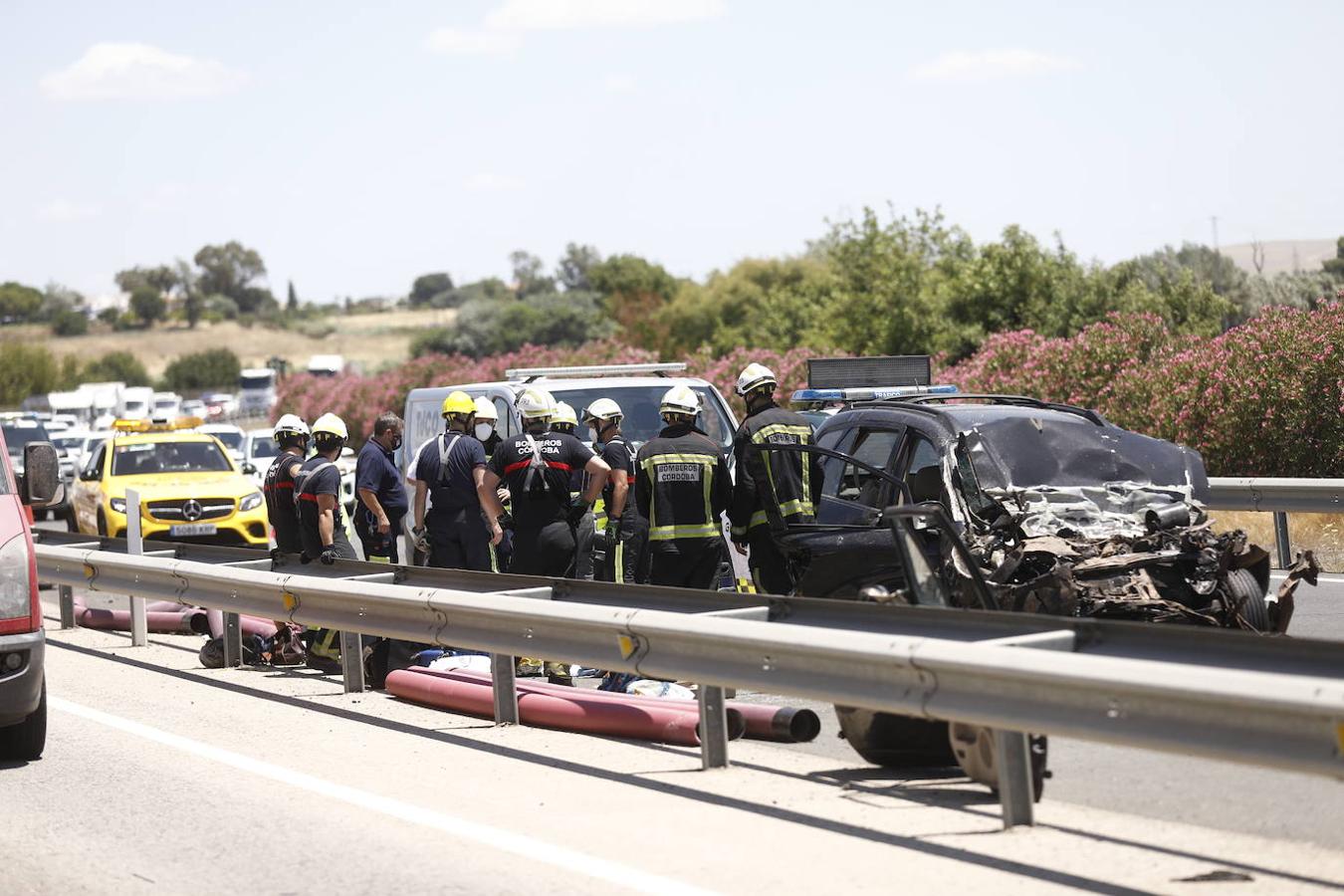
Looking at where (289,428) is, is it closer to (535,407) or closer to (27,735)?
(535,407)

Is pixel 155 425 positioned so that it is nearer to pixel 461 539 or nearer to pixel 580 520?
pixel 461 539

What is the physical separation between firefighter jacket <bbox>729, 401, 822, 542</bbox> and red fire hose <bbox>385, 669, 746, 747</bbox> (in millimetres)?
1576

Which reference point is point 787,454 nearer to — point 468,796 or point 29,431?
point 468,796

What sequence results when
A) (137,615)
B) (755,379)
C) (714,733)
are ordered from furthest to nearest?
(137,615)
(755,379)
(714,733)

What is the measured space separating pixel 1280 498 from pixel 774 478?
22.1 ft

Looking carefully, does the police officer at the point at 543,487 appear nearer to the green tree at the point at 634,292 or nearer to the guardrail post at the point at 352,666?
the guardrail post at the point at 352,666

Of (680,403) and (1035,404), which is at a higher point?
(680,403)

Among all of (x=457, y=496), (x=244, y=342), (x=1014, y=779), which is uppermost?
(x=244, y=342)

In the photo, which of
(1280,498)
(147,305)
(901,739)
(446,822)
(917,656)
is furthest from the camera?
(147,305)

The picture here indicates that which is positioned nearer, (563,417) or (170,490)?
(563,417)

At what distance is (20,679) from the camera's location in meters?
8.74

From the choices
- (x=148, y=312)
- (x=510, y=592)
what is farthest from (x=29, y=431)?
(x=148, y=312)

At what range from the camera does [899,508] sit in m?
7.50

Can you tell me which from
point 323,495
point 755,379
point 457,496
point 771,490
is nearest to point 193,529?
point 323,495
